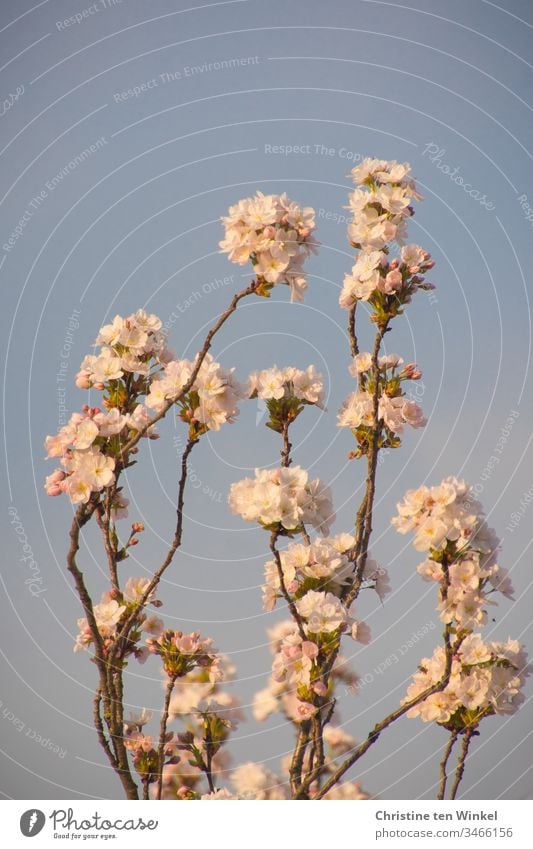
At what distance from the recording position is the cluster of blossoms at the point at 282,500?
2.30 meters

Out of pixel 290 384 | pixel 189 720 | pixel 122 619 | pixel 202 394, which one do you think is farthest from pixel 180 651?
pixel 290 384

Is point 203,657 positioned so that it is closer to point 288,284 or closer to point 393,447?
point 393,447

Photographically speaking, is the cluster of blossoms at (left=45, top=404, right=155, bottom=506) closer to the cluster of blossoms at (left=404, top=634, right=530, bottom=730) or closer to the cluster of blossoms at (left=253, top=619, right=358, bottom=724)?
the cluster of blossoms at (left=253, top=619, right=358, bottom=724)

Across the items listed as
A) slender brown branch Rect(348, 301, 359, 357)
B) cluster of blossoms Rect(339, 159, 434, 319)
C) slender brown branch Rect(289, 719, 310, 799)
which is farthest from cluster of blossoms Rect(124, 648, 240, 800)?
cluster of blossoms Rect(339, 159, 434, 319)

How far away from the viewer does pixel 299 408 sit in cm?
276

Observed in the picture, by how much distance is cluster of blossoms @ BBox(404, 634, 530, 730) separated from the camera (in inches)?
107

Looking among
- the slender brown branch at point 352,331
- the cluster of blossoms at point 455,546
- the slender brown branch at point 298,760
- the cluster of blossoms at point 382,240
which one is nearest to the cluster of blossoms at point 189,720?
the slender brown branch at point 298,760

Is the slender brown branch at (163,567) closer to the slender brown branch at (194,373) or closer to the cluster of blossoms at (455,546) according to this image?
the slender brown branch at (194,373)

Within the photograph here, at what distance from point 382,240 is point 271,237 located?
0.53 metres

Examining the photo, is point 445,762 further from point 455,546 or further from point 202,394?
point 202,394

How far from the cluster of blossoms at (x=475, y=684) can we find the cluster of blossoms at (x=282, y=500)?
78 cm

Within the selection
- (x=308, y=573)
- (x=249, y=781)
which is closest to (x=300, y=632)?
(x=308, y=573)

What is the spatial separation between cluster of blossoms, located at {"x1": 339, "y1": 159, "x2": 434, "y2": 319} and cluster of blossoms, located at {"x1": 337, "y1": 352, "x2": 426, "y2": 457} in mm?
197
